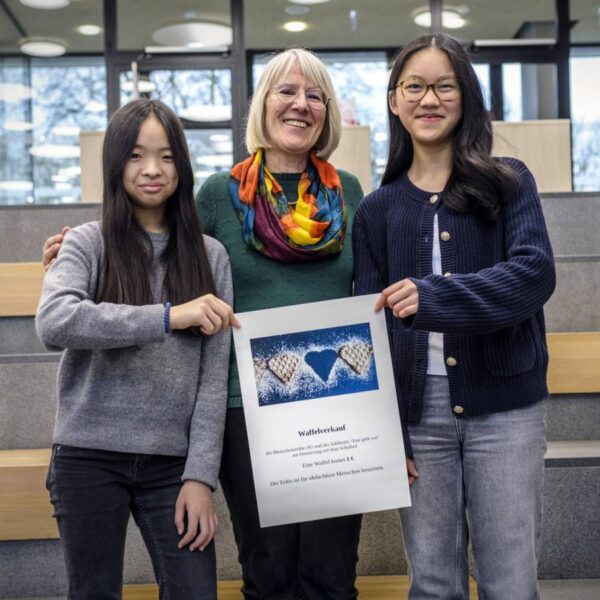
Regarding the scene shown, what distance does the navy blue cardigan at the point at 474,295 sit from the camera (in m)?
1.26

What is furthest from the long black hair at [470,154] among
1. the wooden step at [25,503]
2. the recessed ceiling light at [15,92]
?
the recessed ceiling light at [15,92]

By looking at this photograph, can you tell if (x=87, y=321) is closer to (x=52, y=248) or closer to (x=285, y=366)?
(x=52, y=248)

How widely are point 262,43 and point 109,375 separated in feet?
21.2

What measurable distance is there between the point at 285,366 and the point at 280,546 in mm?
368

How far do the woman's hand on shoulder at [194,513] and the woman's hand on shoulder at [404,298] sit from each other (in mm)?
455

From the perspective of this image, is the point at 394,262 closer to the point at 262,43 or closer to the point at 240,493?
the point at 240,493

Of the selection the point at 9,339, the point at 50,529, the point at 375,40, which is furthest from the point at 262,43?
the point at 50,529

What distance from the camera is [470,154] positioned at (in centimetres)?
138

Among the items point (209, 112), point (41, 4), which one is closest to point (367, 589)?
point (209, 112)

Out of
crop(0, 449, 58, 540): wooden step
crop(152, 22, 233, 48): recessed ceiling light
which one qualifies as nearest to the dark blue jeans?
crop(0, 449, 58, 540): wooden step

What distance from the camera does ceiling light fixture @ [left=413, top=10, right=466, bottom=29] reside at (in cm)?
732

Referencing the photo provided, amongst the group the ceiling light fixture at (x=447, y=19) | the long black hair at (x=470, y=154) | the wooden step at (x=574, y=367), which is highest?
the ceiling light fixture at (x=447, y=19)

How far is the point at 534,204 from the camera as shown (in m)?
1.37

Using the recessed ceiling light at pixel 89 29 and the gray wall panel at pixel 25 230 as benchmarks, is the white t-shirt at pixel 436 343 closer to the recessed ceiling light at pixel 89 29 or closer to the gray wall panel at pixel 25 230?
the gray wall panel at pixel 25 230
